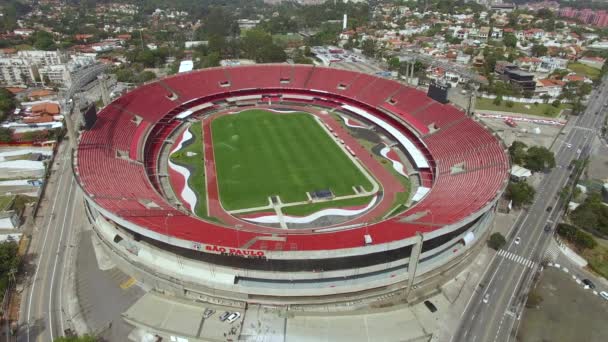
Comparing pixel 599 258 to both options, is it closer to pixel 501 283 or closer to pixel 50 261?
pixel 501 283

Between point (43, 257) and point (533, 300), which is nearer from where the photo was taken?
point (533, 300)

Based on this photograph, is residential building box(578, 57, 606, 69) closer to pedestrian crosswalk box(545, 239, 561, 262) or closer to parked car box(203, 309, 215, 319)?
pedestrian crosswalk box(545, 239, 561, 262)

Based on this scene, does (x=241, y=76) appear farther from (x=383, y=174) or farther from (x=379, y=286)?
(x=379, y=286)

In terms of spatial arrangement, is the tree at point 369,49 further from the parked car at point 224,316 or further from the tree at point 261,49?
the parked car at point 224,316

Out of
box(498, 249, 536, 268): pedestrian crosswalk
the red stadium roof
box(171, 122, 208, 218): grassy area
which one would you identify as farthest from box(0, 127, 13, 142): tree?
box(498, 249, 536, 268): pedestrian crosswalk

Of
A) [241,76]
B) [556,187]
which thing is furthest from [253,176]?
[556,187]

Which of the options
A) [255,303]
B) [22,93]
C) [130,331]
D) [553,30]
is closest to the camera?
[130,331]

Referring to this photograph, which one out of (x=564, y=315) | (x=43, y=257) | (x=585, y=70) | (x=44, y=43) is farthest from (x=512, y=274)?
(x=44, y=43)
